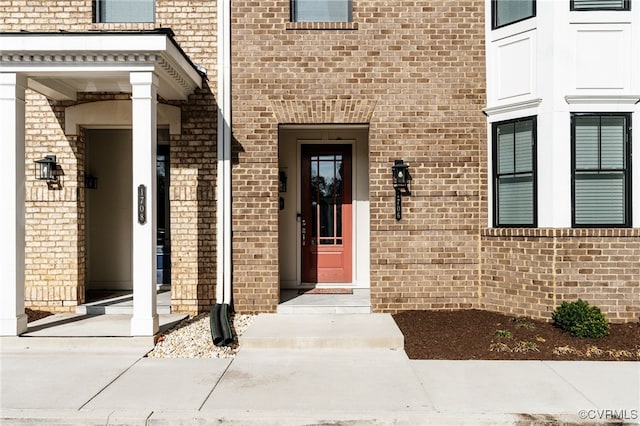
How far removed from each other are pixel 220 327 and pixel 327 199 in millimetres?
3532

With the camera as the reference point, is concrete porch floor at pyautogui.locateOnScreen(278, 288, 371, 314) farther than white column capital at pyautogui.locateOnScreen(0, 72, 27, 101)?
Yes

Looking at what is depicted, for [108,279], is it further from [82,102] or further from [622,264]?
[622,264]

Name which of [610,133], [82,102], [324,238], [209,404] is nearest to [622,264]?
[610,133]

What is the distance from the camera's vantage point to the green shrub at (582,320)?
624 cm

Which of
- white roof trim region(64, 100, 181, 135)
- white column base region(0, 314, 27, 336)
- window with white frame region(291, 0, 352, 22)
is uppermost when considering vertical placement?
window with white frame region(291, 0, 352, 22)

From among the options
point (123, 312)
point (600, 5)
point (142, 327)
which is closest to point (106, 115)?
point (123, 312)

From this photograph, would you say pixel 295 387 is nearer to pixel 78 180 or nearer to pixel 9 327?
pixel 9 327

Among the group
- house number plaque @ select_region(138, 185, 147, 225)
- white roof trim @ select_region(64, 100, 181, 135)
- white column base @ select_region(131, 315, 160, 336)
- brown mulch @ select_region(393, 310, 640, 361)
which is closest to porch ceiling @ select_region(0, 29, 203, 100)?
white roof trim @ select_region(64, 100, 181, 135)

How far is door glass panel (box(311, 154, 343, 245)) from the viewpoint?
9.11m

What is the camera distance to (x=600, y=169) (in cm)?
695

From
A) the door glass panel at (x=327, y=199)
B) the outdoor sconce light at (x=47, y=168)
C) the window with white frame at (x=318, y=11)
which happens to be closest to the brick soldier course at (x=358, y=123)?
the outdoor sconce light at (x=47, y=168)

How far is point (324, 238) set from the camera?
912cm

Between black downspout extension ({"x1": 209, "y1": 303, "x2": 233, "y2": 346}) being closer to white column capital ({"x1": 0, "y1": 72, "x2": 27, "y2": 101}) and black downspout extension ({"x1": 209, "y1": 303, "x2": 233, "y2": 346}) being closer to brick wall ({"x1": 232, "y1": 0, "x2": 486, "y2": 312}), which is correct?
brick wall ({"x1": 232, "y1": 0, "x2": 486, "y2": 312})

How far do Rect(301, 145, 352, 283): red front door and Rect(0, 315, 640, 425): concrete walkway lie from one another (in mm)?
2899
